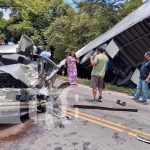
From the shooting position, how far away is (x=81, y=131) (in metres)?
7.65

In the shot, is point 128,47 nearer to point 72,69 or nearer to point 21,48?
point 72,69

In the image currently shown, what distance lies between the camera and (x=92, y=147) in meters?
6.61

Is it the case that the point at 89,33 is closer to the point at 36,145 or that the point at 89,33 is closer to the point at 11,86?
the point at 11,86

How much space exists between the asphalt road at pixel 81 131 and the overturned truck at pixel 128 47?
5.91m

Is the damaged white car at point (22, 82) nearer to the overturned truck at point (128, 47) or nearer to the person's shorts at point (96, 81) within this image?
the person's shorts at point (96, 81)

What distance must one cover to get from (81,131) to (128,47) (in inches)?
363

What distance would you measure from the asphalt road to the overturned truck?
5.91 metres

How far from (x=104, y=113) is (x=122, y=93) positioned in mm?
4821

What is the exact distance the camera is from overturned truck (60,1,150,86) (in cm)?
1548

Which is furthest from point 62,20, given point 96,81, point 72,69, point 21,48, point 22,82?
point 22,82

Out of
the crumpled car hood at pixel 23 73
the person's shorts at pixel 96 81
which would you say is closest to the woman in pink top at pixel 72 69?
the person's shorts at pixel 96 81

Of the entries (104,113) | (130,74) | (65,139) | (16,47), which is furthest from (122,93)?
(65,139)

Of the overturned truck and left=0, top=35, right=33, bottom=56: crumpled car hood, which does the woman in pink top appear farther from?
left=0, top=35, right=33, bottom=56: crumpled car hood

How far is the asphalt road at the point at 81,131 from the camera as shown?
22.0ft
